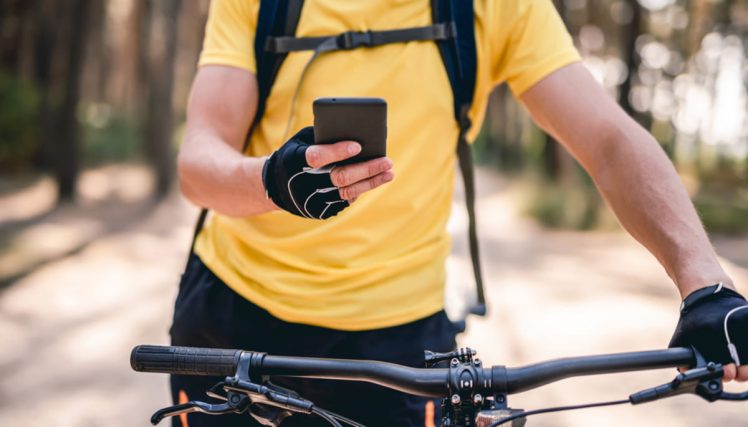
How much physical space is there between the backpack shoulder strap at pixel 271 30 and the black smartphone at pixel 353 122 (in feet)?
2.34

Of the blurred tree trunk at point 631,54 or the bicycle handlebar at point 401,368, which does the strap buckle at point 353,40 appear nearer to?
the bicycle handlebar at point 401,368

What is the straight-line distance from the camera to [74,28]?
1655 cm

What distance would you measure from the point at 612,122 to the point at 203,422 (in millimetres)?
1357

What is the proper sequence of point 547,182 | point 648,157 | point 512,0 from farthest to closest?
point 547,182 → point 512,0 → point 648,157

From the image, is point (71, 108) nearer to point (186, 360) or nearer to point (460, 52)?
point (460, 52)

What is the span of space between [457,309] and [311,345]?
0.59 metres

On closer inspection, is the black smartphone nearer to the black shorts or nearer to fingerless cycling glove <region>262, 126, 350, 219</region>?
fingerless cycling glove <region>262, 126, 350, 219</region>

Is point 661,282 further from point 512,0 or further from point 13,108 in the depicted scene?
point 13,108

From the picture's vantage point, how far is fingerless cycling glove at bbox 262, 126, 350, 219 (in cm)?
167

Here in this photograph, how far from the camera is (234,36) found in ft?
7.48

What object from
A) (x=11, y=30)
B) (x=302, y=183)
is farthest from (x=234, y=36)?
(x=11, y=30)

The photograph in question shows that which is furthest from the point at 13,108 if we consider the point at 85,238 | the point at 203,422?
the point at 203,422

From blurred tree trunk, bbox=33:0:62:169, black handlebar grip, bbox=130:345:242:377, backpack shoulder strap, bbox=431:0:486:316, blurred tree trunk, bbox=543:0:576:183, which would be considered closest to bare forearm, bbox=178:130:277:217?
black handlebar grip, bbox=130:345:242:377

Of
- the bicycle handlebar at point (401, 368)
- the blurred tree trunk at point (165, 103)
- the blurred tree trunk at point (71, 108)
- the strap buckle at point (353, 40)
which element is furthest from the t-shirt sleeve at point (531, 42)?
the blurred tree trunk at point (165, 103)
